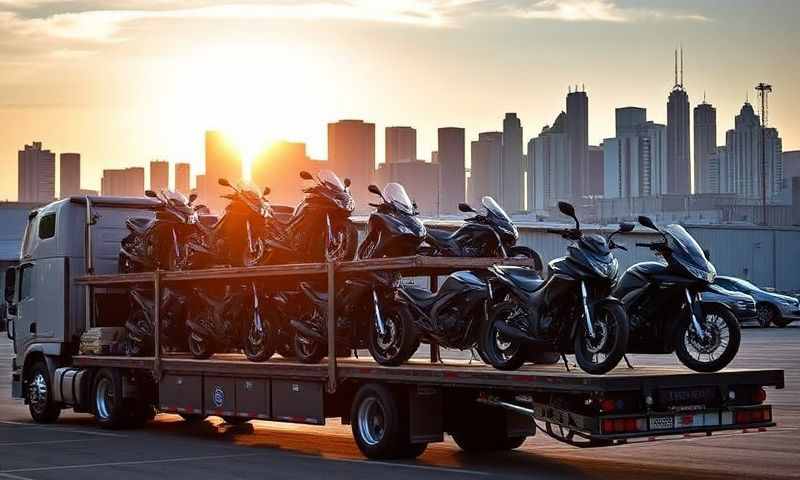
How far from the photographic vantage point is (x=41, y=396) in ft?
69.4

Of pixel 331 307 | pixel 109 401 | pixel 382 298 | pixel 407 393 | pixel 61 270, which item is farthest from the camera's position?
pixel 61 270


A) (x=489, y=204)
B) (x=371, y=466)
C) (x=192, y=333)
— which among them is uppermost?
(x=489, y=204)

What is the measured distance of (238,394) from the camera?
677 inches

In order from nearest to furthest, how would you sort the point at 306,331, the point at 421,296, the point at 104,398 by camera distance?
the point at 421,296 < the point at 306,331 < the point at 104,398

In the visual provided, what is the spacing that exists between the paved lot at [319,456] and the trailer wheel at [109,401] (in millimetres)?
288

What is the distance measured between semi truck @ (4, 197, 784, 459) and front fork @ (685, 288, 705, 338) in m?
0.48

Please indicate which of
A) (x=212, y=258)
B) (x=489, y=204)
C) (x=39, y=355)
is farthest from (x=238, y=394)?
(x=39, y=355)

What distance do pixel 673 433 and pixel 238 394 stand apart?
649 cm

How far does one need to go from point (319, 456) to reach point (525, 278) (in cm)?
350

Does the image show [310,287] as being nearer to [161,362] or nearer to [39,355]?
[161,362]

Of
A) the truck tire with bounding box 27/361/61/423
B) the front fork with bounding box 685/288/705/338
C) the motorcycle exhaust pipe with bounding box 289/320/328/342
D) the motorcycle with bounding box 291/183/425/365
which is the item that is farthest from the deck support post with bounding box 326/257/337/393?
the truck tire with bounding box 27/361/61/423

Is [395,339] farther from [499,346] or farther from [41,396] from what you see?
[41,396]

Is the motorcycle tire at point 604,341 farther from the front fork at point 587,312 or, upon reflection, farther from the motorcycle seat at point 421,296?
the motorcycle seat at point 421,296

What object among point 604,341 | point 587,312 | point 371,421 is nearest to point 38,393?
point 371,421
